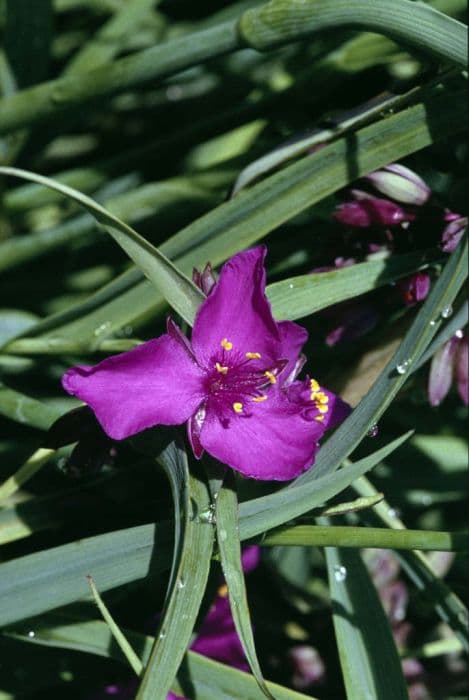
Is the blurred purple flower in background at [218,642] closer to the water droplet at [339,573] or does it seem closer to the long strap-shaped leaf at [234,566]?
the water droplet at [339,573]

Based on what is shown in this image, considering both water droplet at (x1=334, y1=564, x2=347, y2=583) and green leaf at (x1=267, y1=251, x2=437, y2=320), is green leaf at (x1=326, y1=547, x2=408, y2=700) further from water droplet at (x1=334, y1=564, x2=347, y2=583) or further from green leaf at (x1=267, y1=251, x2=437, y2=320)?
green leaf at (x1=267, y1=251, x2=437, y2=320)

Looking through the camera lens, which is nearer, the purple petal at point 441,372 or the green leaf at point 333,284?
the green leaf at point 333,284

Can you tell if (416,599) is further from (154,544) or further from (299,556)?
(154,544)

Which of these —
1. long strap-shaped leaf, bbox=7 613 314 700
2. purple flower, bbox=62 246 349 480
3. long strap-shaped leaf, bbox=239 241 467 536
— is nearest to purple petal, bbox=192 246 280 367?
purple flower, bbox=62 246 349 480

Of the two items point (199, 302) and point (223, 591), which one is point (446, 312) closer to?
point (199, 302)

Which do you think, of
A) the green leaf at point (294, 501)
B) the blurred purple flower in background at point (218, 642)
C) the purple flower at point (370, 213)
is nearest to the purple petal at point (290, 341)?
the green leaf at point (294, 501)
